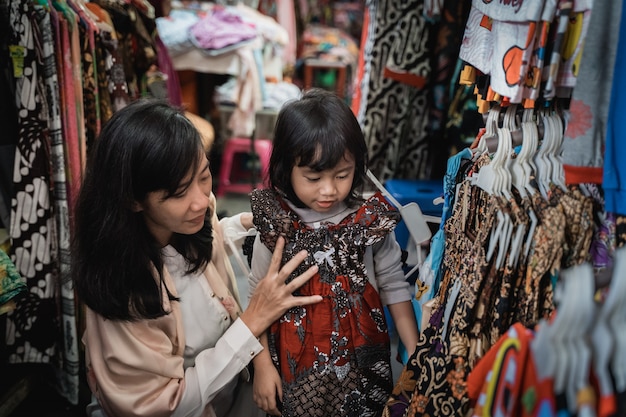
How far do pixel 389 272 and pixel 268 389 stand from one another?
0.45m

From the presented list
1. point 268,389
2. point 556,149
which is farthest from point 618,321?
point 268,389

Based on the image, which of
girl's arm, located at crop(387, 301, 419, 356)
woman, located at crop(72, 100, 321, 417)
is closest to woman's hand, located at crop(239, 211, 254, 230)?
woman, located at crop(72, 100, 321, 417)

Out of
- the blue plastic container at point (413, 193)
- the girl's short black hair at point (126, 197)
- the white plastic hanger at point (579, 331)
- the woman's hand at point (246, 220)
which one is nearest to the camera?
the white plastic hanger at point (579, 331)

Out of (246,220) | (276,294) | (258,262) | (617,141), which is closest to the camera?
(617,141)

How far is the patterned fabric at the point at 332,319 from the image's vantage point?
1155mm

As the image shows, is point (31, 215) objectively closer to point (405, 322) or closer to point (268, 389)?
point (268, 389)

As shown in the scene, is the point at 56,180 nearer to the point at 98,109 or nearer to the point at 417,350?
the point at 98,109

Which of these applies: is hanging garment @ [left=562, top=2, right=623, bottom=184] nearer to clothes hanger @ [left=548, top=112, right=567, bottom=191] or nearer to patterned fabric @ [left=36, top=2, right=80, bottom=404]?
clothes hanger @ [left=548, top=112, right=567, bottom=191]

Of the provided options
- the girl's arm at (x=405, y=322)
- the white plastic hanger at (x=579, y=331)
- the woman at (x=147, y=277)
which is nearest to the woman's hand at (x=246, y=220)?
the woman at (x=147, y=277)

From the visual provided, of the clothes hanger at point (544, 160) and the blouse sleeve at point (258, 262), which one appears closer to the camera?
the clothes hanger at point (544, 160)

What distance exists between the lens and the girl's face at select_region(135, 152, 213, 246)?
1.11m

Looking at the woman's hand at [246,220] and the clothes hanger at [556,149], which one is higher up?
the clothes hanger at [556,149]

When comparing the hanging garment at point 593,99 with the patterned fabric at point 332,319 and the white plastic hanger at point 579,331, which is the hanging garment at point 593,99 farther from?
the patterned fabric at point 332,319

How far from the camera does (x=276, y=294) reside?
117 cm
